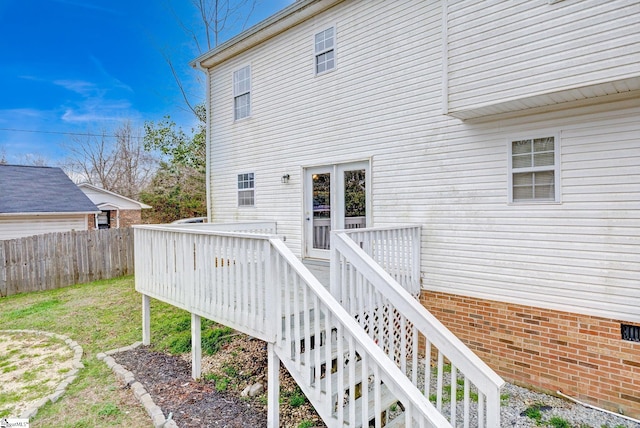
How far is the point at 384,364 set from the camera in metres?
2.53

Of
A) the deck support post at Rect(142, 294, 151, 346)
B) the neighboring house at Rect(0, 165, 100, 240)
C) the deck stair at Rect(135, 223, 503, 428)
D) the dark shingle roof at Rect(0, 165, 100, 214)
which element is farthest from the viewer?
the dark shingle roof at Rect(0, 165, 100, 214)

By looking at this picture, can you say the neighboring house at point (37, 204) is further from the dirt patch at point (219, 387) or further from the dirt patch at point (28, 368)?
the dirt patch at point (219, 387)

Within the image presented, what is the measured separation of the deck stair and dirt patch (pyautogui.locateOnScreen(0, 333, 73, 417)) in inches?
49.7

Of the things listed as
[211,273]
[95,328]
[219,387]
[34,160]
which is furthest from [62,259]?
[34,160]

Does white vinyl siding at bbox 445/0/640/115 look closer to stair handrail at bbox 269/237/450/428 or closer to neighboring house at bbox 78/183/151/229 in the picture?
stair handrail at bbox 269/237/450/428

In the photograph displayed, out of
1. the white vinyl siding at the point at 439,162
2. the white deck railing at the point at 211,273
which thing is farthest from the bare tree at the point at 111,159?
the white deck railing at the point at 211,273

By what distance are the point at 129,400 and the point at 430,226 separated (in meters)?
4.88

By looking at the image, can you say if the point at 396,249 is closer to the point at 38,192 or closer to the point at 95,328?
the point at 95,328

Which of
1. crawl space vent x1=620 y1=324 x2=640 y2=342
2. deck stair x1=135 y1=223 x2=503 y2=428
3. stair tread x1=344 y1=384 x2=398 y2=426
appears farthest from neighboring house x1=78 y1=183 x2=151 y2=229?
crawl space vent x1=620 y1=324 x2=640 y2=342

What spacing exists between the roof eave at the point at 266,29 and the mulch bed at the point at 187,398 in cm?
707

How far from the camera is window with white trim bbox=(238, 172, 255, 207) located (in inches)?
347

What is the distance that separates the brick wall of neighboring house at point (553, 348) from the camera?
4.07 meters

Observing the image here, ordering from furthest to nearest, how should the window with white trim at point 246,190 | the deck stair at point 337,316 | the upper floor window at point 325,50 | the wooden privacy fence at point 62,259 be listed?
1. the wooden privacy fence at point 62,259
2. the window with white trim at point 246,190
3. the upper floor window at point 325,50
4. the deck stair at point 337,316

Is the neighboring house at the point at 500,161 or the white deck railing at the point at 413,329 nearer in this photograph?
the white deck railing at the point at 413,329
